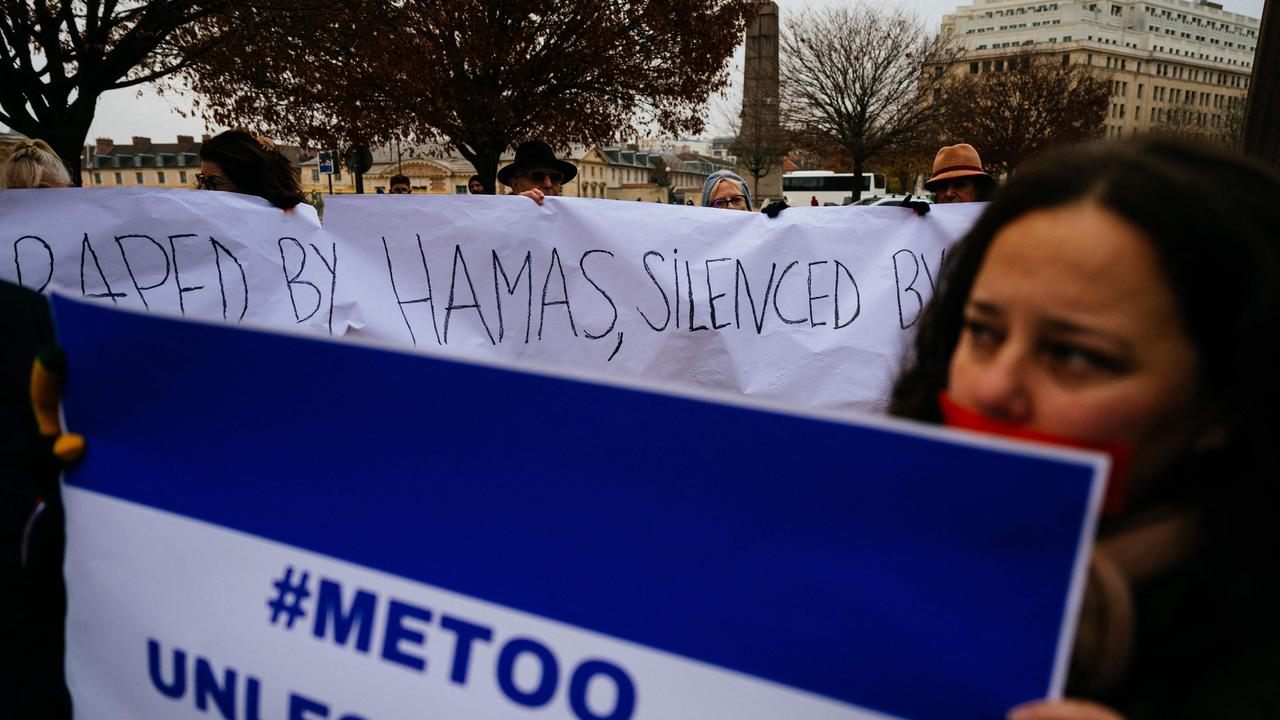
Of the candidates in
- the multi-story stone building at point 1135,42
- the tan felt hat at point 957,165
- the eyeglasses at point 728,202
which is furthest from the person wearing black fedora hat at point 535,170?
the multi-story stone building at point 1135,42

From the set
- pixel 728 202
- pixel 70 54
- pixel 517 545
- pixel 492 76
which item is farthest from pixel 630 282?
pixel 492 76

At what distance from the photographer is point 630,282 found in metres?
4.29

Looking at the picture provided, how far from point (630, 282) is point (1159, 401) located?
3.51 meters

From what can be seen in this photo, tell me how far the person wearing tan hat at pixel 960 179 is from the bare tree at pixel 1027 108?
110 feet

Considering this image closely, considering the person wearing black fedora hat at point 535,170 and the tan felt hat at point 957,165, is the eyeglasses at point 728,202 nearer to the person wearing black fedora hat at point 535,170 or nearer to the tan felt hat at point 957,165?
the person wearing black fedora hat at point 535,170

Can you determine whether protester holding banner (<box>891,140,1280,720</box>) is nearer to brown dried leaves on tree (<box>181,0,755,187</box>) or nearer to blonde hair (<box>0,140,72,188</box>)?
blonde hair (<box>0,140,72,188</box>)

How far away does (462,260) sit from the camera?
13.9 feet

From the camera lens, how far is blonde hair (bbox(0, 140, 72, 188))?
376 centimetres

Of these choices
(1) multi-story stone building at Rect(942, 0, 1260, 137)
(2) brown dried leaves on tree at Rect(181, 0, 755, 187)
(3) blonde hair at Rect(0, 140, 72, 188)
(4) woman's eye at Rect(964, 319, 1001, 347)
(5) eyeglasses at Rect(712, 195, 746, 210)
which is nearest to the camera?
(4) woman's eye at Rect(964, 319, 1001, 347)

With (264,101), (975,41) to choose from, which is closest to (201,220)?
(264,101)

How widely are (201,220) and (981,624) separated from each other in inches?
158

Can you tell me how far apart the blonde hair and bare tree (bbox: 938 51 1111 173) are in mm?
36437

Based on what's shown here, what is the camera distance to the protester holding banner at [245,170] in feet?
13.6

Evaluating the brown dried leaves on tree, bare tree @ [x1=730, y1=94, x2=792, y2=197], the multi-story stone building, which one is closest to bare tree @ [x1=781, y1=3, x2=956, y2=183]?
bare tree @ [x1=730, y1=94, x2=792, y2=197]
